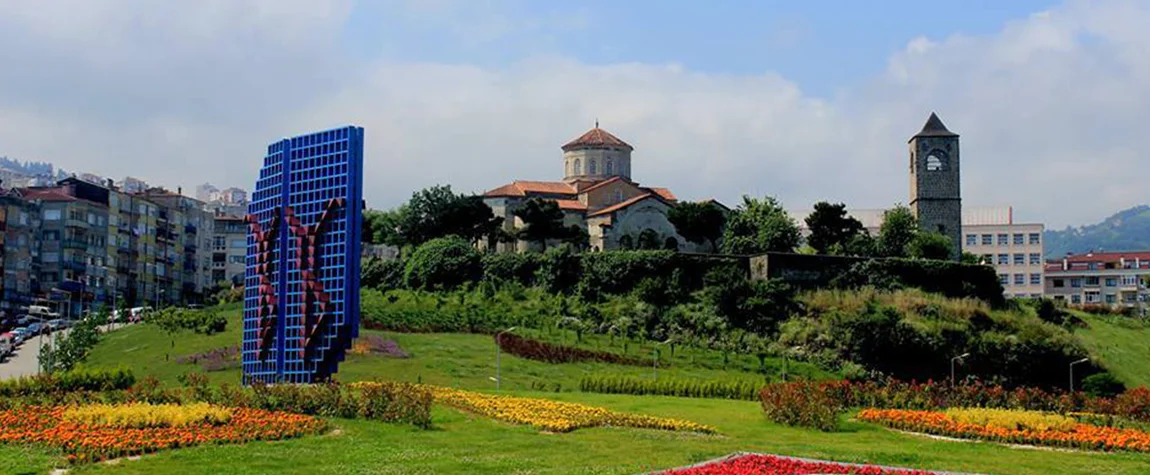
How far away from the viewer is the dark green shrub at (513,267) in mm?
51594

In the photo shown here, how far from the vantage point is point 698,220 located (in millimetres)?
60875

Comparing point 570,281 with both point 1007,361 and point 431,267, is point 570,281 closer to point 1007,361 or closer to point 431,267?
point 431,267

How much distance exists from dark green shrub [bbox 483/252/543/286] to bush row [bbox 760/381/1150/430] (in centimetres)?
2704

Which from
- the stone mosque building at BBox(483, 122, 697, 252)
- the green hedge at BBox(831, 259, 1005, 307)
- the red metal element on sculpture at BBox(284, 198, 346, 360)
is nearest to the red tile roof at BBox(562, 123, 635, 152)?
the stone mosque building at BBox(483, 122, 697, 252)

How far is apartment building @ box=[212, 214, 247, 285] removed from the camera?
8269 cm

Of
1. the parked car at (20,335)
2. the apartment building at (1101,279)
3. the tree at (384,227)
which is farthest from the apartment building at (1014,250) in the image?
the parked car at (20,335)

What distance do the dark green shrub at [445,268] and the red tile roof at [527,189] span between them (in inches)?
490

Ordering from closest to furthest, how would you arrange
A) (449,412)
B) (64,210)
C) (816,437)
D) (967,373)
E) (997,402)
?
(816,437)
(449,412)
(997,402)
(967,373)
(64,210)

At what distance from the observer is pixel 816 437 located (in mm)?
20156

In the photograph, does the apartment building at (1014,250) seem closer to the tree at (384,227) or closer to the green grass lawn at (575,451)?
the tree at (384,227)

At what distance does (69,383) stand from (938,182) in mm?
47754

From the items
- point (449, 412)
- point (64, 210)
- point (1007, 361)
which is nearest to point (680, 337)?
point (1007, 361)

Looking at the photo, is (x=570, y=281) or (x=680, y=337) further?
(x=570, y=281)

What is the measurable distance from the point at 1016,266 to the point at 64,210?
54.8 m
